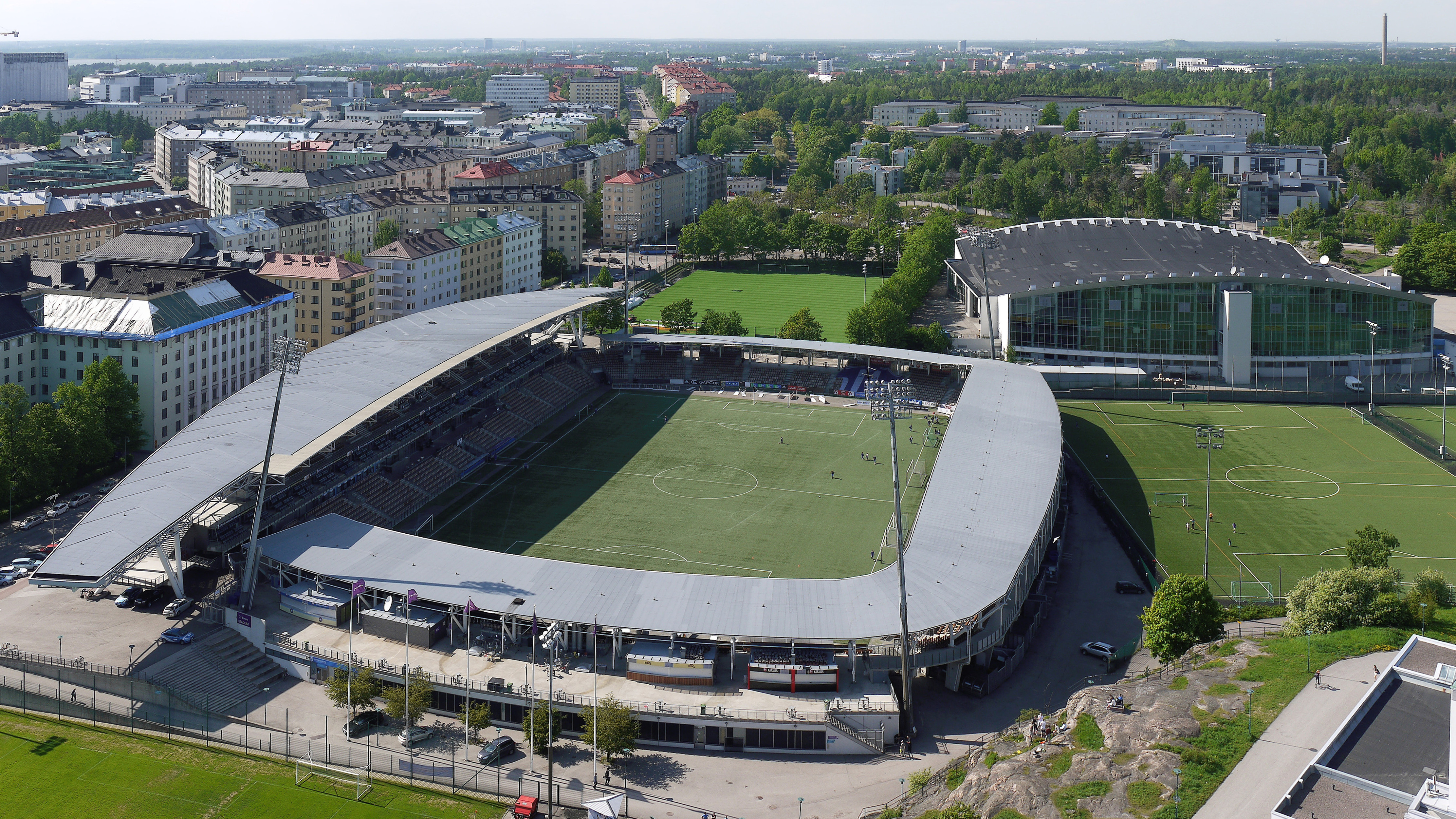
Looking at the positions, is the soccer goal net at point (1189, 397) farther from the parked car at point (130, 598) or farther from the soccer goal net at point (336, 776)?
the parked car at point (130, 598)

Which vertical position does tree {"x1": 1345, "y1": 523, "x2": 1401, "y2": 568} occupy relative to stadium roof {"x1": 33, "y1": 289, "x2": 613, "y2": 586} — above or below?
below

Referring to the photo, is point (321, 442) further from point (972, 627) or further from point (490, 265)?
point (490, 265)

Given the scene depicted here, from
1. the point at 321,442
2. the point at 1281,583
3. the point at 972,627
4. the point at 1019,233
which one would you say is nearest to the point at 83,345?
the point at 321,442

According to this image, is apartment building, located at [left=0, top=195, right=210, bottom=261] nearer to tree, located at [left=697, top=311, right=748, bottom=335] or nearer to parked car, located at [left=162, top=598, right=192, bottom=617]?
tree, located at [left=697, top=311, right=748, bottom=335]

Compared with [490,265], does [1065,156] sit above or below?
above

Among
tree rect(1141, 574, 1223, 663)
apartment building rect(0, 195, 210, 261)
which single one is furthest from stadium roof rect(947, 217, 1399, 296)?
apartment building rect(0, 195, 210, 261)

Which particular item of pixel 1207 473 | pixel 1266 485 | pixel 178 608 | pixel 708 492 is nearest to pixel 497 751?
pixel 178 608
